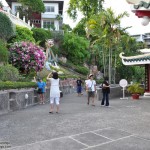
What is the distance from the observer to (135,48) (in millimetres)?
39000

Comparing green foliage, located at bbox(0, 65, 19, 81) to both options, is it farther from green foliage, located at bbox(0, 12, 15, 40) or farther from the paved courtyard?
the paved courtyard

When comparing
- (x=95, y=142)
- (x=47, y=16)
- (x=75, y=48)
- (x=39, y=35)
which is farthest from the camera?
(x=47, y=16)

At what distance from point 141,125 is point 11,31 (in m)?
20.4

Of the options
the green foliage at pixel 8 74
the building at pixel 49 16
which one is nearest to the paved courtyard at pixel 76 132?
the green foliage at pixel 8 74

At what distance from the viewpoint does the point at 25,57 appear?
25.4 m

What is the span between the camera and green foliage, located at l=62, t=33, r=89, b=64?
5288cm

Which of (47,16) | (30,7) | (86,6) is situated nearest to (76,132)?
(86,6)

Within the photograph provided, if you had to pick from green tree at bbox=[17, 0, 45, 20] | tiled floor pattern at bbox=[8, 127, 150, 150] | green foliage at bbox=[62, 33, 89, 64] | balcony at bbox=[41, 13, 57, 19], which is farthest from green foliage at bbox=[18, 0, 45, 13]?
tiled floor pattern at bbox=[8, 127, 150, 150]

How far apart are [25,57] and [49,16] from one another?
145 ft

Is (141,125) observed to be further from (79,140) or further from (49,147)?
(49,147)

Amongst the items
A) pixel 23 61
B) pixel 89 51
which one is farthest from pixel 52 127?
pixel 89 51

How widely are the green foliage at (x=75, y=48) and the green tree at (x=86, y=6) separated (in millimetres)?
6201

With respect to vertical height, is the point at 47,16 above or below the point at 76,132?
above

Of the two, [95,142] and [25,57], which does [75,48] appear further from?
[95,142]
